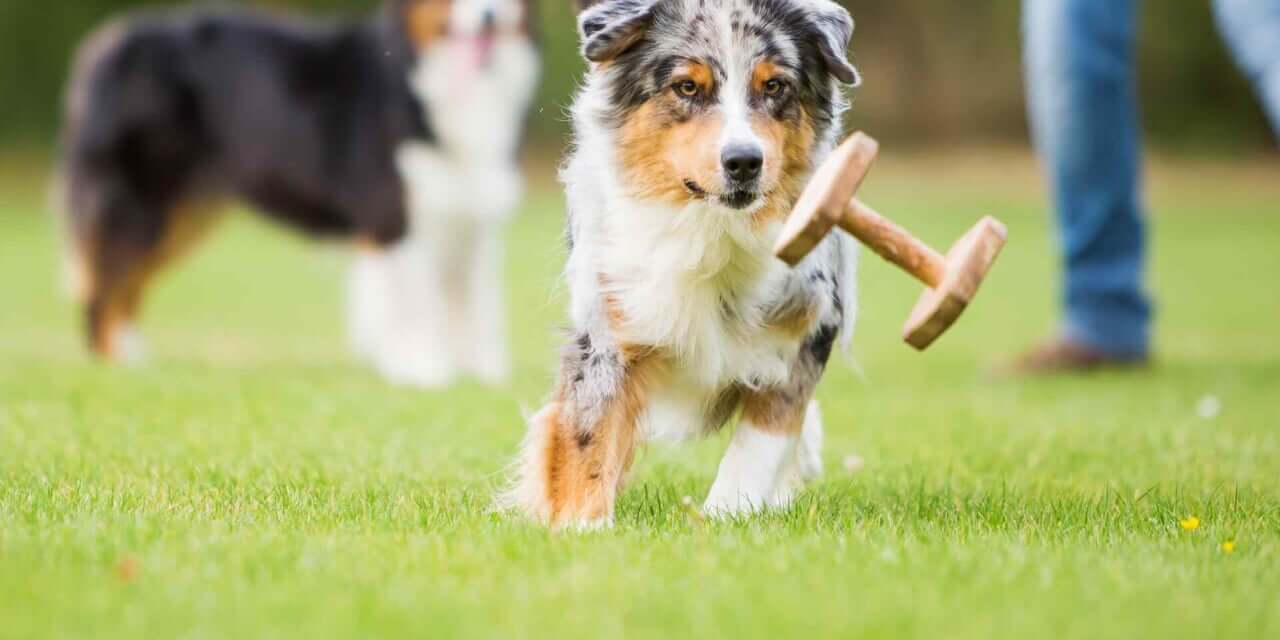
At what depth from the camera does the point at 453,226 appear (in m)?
8.95

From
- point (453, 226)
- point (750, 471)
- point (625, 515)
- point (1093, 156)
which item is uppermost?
point (1093, 156)

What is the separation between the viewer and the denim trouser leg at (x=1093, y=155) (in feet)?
24.5

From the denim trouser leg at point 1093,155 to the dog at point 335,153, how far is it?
2.98 m

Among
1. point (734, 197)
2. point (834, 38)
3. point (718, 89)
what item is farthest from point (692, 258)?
point (834, 38)

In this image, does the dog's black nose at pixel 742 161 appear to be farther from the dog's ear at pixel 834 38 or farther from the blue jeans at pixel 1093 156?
the blue jeans at pixel 1093 156

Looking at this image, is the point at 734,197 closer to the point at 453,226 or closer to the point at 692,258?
the point at 692,258

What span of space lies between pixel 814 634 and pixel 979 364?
6803mm

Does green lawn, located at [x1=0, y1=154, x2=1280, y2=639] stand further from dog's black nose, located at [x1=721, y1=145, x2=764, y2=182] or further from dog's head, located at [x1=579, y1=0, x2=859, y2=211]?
dog's black nose, located at [x1=721, y1=145, x2=764, y2=182]

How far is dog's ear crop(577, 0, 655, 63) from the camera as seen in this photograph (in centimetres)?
402

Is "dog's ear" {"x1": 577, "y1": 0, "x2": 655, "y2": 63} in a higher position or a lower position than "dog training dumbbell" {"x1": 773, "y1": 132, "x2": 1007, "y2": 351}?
higher

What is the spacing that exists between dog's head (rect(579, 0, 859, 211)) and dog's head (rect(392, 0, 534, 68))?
460cm

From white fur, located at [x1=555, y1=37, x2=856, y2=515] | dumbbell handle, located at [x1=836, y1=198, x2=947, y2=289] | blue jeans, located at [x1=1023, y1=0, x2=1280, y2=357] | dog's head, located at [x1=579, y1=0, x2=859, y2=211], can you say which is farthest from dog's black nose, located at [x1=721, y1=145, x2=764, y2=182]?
blue jeans, located at [x1=1023, y1=0, x2=1280, y2=357]

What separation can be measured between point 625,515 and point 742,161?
39.4 inches

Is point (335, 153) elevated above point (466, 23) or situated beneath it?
situated beneath
